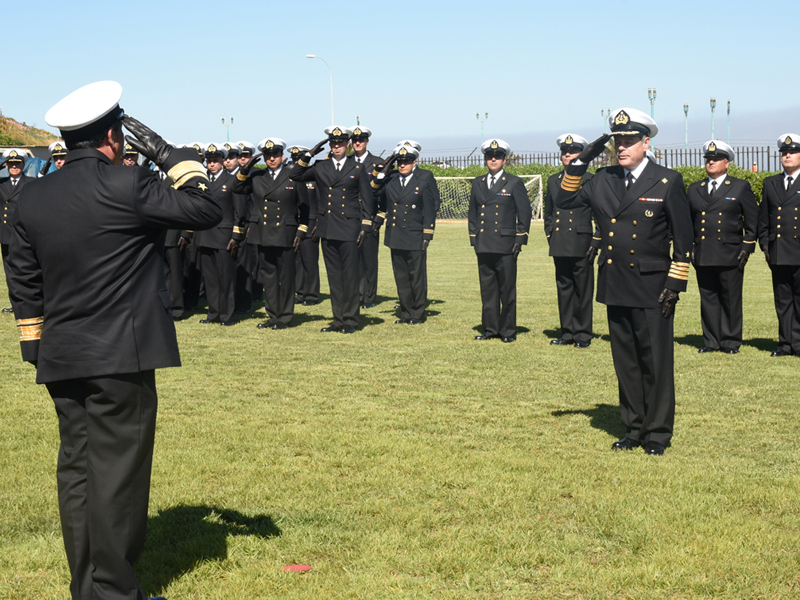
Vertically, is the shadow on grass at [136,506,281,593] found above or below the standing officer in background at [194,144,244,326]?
below

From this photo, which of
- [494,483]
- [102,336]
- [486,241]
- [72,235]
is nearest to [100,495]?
[102,336]

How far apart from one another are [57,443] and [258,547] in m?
2.57

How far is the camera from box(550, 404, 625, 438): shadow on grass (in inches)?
276

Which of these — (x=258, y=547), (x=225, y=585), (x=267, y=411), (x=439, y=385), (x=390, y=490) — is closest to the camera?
(x=225, y=585)

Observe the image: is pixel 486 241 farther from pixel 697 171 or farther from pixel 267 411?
pixel 697 171

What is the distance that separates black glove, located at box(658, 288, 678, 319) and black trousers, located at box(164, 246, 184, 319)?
8607 millimetres

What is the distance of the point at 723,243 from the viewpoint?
1040 cm

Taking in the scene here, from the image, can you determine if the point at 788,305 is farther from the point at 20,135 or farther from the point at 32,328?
the point at 20,135

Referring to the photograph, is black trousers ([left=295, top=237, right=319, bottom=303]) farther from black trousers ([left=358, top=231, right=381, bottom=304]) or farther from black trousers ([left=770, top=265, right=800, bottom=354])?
black trousers ([left=770, top=265, right=800, bottom=354])

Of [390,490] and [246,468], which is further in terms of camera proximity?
[246,468]

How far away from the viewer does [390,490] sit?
18.1ft

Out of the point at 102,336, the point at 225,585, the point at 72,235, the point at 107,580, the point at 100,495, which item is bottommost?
the point at 225,585

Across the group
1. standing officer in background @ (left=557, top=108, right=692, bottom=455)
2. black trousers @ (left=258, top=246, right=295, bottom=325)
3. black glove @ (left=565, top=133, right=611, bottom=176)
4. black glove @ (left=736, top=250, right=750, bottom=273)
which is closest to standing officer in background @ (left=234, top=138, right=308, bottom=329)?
black trousers @ (left=258, top=246, right=295, bottom=325)

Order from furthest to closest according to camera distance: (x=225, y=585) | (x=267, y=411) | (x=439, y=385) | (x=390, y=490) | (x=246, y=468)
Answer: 1. (x=439, y=385)
2. (x=267, y=411)
3. (x=246, y=468)
4. (x=390, y=490)
5. (x=225, y=585)
